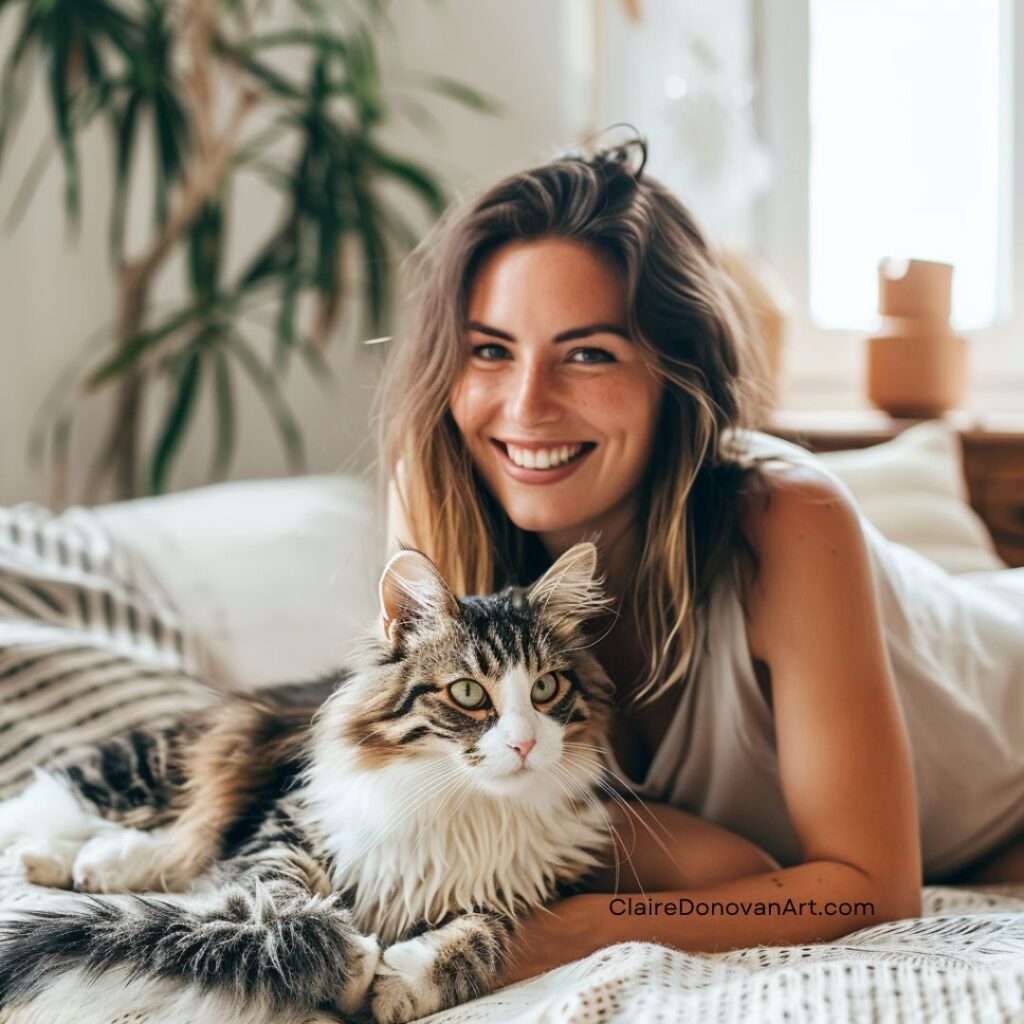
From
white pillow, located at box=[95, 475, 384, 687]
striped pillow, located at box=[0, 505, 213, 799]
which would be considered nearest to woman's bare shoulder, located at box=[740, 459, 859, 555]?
white pillow, located at box=[95, 475, 384, 687]

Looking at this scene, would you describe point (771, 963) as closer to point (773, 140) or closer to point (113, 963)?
point (113, 963)

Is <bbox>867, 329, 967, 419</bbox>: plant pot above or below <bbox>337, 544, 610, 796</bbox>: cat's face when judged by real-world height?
above

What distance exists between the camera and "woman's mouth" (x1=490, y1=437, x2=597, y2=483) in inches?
46.1

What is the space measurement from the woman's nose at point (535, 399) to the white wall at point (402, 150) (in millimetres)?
1635

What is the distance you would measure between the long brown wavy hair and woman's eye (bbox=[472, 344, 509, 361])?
17 mm

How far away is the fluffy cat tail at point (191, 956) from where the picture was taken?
876mm

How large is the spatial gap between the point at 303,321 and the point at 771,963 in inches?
93.6

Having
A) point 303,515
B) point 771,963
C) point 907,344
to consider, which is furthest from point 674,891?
point 907,344

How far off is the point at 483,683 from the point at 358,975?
0.26m

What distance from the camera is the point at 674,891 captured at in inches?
43.4

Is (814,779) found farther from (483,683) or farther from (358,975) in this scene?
(358,975)

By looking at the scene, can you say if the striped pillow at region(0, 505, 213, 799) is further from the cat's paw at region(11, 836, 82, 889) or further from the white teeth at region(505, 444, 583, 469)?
the white teeth at region(505, 444, 583, 469)

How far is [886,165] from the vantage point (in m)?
2.93

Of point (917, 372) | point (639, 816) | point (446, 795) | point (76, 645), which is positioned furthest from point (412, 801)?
point (917, 372)
